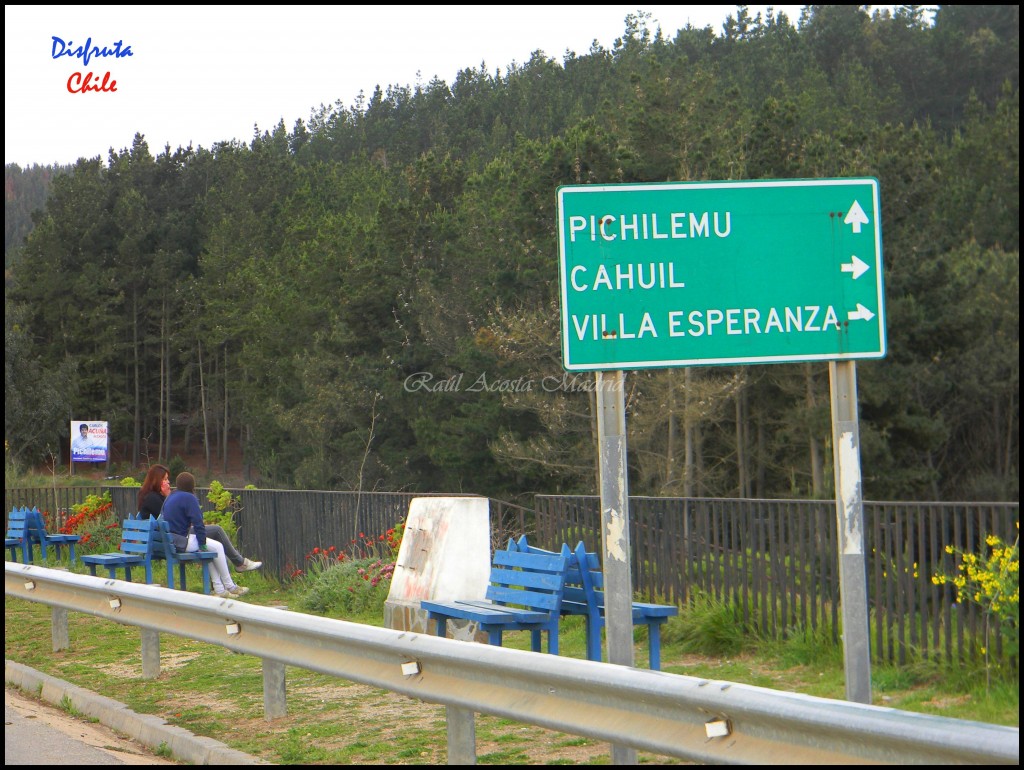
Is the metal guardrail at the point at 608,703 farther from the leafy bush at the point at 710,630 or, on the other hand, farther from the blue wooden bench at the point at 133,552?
the blue wooden bench at the point at 133,552

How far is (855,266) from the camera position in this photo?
19.2 ft

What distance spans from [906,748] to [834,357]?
213cm

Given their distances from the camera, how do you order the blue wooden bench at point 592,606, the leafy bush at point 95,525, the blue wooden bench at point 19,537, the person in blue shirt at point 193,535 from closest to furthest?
the blue wooden bench at point 592,606, the person in blue shirt at point 193,535, the blue wooden bench at point 19,537, the leafy bush at point 95,525

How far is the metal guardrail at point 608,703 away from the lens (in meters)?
4.11

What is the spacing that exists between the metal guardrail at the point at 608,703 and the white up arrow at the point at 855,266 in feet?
6.66

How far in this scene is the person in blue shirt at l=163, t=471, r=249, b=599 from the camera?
598 inches

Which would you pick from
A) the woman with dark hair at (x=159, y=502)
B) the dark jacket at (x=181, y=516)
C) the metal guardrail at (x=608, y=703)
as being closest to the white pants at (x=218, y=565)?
the dark jacket at (x=181, y=516)

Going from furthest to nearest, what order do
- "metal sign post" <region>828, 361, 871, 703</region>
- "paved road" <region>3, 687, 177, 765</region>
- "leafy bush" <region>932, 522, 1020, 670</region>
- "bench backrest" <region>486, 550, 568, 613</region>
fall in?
"bench backrest" <region>486, 550, 568, 613</region>
"leafy bush" <region>932, 522, 1020, 670</region>
"paved road" <region>3, 687, 177, 765</region>
"metal sign post" <region>828, 361, 871, 703</region>

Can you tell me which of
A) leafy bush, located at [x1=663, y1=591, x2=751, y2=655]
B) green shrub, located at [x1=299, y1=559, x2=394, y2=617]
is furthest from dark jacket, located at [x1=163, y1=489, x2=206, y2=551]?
leafy bush, located at [x1=663, y1=591, x2=751, y2=655]

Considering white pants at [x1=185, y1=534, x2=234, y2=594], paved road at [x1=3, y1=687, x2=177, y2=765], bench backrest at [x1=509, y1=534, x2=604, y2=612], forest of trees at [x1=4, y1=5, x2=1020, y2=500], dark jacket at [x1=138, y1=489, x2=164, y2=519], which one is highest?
forest of trees at [x1=4, y1=5, x2=1020, y2=500]

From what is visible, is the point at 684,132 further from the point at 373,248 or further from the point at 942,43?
the point at 942,43

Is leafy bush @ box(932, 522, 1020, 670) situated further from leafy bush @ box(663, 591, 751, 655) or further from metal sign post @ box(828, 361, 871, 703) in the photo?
metal sign post @ box(828, 361, 871, 703)

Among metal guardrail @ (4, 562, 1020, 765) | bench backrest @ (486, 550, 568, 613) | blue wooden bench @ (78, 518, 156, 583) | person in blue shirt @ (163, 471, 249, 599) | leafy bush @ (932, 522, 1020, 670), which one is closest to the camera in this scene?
metal guardrail @ (4, 562, 1020, 765)

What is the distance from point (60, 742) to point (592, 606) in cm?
336
